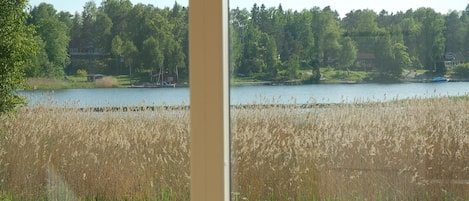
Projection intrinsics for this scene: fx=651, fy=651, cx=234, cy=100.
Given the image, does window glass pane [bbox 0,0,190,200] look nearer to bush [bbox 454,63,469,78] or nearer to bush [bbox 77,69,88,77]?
bush [bbox 77,69,88,77]

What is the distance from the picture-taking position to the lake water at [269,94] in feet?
6.29

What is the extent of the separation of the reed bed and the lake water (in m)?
0.02

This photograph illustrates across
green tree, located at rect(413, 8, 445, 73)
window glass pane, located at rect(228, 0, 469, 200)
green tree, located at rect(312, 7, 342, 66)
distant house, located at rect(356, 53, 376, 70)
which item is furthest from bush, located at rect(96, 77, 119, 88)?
green tree, located at rect(413, 8, 445, 73)

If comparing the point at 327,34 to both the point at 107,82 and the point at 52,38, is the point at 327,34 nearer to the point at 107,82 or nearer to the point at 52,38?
the point at 107,82

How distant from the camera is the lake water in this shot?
1.92 metres

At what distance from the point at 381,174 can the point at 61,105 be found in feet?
3.63

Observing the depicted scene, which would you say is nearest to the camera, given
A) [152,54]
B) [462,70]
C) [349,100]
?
[462,70]

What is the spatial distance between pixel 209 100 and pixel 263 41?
256 millimetres

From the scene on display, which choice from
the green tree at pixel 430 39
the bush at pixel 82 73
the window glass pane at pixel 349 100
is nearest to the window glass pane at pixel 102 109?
the bush at pixel 82 73

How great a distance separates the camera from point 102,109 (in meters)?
2.23

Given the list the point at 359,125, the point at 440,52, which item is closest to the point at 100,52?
the point at 359,125

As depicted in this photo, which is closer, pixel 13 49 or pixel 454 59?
pixel 454 59

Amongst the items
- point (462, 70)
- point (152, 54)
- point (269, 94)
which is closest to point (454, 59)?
point (462, 70)

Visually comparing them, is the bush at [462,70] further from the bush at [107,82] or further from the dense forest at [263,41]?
the bush at [107,82]
